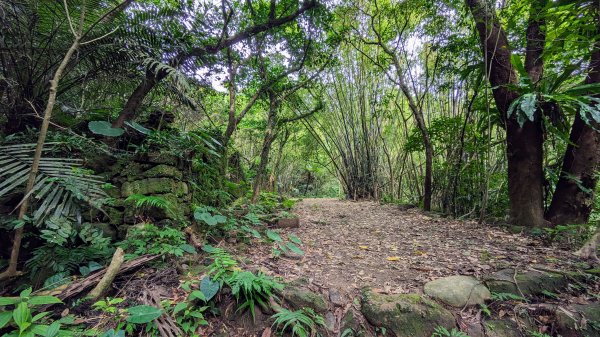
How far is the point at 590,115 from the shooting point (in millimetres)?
2219

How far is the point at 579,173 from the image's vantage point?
241cm

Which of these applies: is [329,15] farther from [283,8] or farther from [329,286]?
[329,286]

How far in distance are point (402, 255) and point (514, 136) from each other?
1.95 meters

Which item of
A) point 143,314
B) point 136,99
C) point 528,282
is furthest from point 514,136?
point 136,99

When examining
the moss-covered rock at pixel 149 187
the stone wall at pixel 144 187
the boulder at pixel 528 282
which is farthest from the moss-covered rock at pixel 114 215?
the boulder at pixel 528 282

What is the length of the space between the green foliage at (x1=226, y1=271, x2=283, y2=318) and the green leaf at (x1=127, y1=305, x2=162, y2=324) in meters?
0.35

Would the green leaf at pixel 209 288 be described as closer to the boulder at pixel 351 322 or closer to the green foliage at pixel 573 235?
the boulder at pixel 351 322

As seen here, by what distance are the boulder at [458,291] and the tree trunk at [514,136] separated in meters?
1.70

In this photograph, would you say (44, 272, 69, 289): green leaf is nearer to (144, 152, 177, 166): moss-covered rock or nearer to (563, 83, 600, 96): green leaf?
(144, 152, 177, 166): moss-covered rock

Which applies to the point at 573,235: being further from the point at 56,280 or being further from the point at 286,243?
the point at 56,280

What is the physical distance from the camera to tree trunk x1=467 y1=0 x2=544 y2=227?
2619 mm

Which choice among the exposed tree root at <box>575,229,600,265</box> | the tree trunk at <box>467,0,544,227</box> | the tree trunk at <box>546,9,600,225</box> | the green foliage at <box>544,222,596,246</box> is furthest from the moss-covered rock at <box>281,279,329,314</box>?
the tree trunk at <box>546,9,600,225</box>

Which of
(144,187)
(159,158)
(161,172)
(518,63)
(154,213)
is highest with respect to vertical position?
(518,63)

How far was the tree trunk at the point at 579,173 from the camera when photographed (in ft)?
7.75
